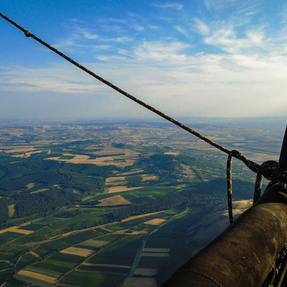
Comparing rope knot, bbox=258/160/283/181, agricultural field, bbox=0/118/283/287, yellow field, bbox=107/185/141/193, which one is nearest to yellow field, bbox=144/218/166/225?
agricultural field, bbox=0/118/283/287

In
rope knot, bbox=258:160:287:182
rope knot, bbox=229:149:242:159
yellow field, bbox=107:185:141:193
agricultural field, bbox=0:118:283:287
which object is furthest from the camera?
yellow field, bbox=107:185:141:193

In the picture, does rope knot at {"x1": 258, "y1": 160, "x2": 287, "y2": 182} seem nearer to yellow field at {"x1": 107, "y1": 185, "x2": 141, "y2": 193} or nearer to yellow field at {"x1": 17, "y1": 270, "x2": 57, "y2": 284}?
yellow field at {"x1": 17, "y1": 270, "x2": 57, "y2": 284}

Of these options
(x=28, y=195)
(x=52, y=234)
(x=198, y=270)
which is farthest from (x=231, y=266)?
(x=28, y=195)

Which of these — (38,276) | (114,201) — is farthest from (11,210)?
(38,276)

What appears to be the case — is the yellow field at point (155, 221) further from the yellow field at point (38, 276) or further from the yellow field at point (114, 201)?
the yellow field at point (38, 276)

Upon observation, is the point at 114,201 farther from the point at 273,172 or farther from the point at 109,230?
the point at 273,172

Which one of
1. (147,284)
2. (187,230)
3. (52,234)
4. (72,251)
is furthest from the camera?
(52,234)

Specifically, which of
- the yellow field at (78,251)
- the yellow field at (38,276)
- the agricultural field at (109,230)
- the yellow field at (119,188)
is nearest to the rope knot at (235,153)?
the agricultural field at (109,230)

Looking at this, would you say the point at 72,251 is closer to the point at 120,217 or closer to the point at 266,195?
the point at 120,217
